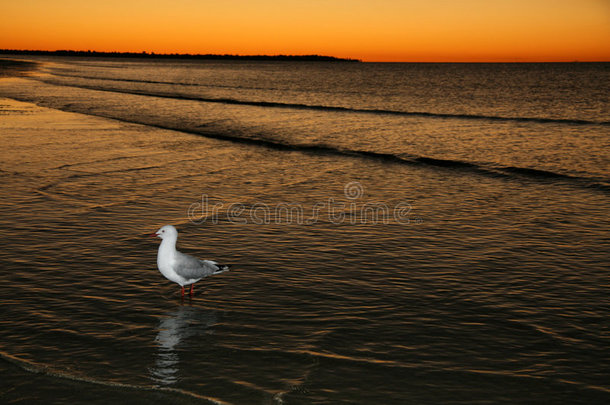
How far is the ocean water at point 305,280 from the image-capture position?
22.3ft

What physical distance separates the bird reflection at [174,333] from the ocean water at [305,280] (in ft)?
0.11

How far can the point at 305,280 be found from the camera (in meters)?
10.2

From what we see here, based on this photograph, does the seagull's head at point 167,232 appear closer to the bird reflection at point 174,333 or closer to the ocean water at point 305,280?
the ocean water at point 305,280

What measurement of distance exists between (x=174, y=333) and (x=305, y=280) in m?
2.87

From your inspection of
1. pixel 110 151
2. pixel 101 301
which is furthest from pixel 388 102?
pixel 101 301

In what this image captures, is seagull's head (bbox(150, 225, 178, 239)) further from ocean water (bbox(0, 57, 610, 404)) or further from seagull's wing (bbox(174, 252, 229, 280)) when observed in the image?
ocean water (bbox(0, 57, 610, 404))

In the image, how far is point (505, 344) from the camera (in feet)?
25.7

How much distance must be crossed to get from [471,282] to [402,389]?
410cm

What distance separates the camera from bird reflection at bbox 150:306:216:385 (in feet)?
22.5

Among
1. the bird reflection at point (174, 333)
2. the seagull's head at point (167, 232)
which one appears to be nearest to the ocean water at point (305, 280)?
the bird reflection at point (174, 333)

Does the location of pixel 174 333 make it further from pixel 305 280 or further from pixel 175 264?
pixel 305 280

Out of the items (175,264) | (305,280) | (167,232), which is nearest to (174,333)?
(175,264)

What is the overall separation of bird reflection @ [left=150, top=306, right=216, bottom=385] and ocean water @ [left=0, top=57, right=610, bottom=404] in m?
0.03

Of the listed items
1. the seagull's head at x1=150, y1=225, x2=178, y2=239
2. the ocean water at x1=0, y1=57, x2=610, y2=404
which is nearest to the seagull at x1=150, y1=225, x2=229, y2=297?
the seagull's head at x1=150, y1=225, x2=178, y2=239
